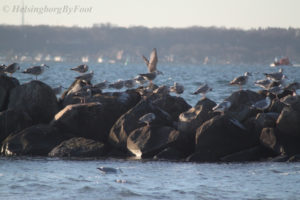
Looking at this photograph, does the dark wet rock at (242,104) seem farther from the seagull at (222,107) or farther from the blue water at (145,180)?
the blue water at (145,180)

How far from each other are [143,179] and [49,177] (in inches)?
81.7

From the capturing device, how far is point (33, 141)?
1559 cm

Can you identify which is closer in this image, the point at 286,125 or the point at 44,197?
the point at 44,197

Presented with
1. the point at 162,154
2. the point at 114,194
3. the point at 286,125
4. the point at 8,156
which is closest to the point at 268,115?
the point at 286,125

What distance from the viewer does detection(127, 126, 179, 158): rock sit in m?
14.8

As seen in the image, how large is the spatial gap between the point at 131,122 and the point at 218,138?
8.60ft

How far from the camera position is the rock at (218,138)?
567 inches

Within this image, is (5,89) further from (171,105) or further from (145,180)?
(145,180)

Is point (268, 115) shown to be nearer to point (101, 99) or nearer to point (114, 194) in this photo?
point (101, 99)

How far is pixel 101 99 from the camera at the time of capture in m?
17.0

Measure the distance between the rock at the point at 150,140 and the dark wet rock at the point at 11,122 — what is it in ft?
11.5

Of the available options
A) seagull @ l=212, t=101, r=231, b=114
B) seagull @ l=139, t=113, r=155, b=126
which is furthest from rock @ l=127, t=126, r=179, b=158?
seagull @ l=212, t=101, r=231, b=114

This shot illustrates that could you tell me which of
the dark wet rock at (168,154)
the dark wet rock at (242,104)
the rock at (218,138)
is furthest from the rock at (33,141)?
the dark wet rock at (242,104)

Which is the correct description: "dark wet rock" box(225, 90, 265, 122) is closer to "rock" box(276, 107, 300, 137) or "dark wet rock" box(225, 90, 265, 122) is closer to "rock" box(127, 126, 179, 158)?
"rock" box(276, 107, 300, 137)
